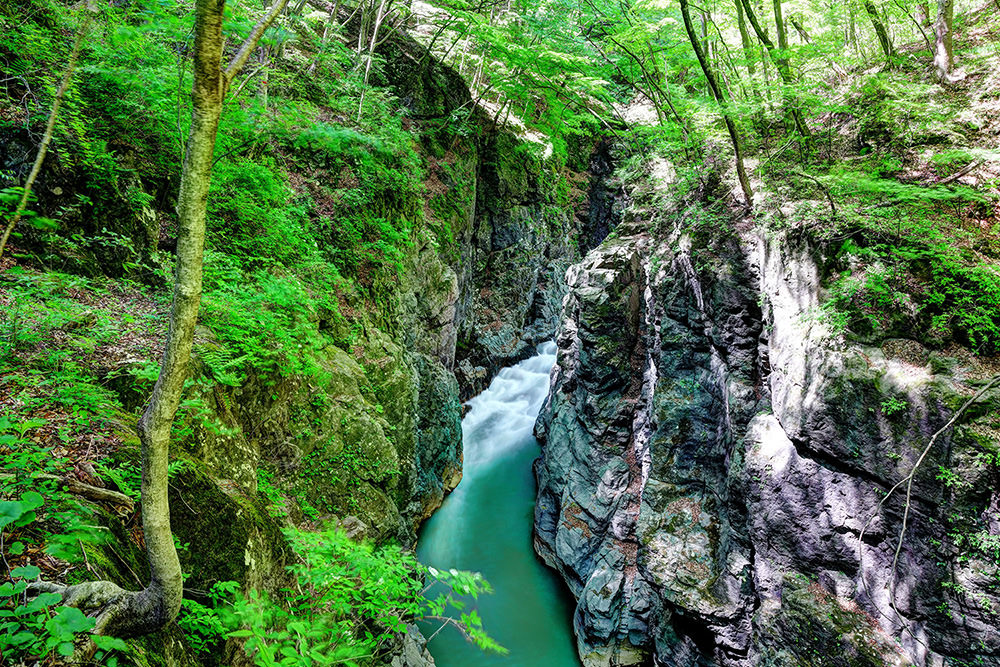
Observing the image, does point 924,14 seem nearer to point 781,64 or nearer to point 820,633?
point 781,64

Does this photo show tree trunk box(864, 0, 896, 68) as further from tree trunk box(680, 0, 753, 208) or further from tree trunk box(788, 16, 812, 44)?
tree trunk box(680, 0, 753, 208)

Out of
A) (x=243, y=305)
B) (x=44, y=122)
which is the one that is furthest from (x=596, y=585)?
(x=44, y=122)

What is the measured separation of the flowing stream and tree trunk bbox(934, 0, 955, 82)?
1362cm

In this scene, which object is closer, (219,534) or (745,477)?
(219,534)

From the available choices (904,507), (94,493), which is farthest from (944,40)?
(94,493)

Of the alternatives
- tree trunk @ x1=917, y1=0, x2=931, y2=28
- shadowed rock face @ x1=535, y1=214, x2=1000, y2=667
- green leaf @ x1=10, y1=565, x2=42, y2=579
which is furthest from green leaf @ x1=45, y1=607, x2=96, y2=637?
tree trunk @ x1=917, y1=0, x2=931, y2=28

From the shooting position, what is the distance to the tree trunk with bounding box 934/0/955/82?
7.50 m

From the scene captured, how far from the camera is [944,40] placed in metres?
7.68

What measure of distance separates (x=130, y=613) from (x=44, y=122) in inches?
215

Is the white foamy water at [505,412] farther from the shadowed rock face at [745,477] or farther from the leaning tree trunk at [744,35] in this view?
the leaning tree trunk at [744,35]

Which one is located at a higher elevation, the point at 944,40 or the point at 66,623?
the point at 944,40

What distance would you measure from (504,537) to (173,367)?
12.4 meters

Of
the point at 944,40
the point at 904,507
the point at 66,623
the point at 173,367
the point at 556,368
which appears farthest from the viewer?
the point at 556,368

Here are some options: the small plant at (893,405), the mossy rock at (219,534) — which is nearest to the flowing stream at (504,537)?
the mossy rock at (219,534)
